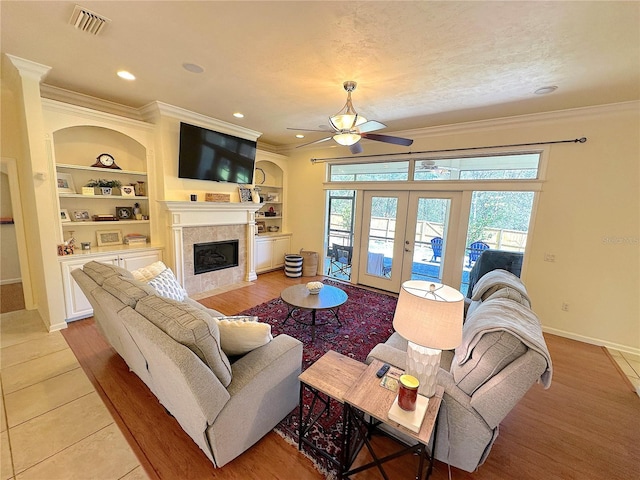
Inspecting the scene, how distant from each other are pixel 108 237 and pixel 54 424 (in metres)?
2.74

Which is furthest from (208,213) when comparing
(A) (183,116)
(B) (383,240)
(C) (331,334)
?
(B) (383,240)

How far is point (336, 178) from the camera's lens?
5.39 meters

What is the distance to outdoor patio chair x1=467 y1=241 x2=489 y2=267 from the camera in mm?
3924

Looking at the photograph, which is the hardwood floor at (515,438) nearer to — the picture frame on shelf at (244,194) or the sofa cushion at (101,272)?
the sofa cushion at (101,272)

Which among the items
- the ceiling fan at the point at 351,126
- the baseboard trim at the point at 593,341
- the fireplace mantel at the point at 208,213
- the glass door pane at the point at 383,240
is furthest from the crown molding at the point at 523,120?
the fireplace mantel at the point at 208,213

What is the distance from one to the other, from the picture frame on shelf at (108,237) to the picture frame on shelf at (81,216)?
0.23 meters

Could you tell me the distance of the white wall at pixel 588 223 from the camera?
3002mm

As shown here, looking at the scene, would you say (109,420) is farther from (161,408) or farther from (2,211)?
(2,211)

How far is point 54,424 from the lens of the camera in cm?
185

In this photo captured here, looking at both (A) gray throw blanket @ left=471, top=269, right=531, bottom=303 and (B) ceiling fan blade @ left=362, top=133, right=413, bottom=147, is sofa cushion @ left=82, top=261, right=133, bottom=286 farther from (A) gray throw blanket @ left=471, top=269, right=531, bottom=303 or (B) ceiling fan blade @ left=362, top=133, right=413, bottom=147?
(A) gray throw blanket @ left=471, top=269, right=531, bottom=303

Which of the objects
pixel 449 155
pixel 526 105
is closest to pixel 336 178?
pixel 449 155

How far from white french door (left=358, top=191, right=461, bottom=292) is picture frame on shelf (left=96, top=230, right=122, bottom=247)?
409 centimetres

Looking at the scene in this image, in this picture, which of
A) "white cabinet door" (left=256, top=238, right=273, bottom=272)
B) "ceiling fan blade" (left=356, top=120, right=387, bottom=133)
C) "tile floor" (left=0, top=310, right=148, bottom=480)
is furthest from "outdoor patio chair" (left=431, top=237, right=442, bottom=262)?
"tile floor" (left=0, top=310, right=148, bottom=480)

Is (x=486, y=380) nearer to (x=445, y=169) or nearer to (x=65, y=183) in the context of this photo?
(x=445, y=169)
